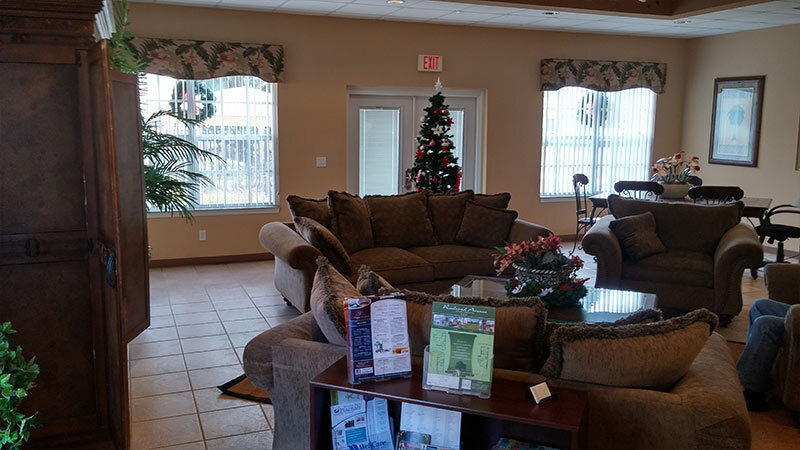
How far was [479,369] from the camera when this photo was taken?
2.12 m

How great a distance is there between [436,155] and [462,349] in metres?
5.19

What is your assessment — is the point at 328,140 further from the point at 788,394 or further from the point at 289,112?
the point at 788,394

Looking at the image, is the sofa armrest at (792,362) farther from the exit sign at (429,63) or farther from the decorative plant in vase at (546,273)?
the exit sign at (429,63)

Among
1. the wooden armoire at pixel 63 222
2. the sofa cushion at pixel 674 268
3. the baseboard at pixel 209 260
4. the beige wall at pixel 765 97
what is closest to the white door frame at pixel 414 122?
the baseboard at pixel 209 260

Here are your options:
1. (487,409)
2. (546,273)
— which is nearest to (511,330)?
(487,409)

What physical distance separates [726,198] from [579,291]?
3.54m

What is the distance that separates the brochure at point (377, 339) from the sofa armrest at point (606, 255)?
3.51 metres

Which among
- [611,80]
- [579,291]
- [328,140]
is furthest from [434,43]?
[579,291]

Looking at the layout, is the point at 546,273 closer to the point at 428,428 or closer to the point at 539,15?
the point at 428,428

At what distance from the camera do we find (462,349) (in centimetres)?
214

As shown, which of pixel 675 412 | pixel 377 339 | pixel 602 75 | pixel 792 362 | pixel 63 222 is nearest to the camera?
pixel 675 412

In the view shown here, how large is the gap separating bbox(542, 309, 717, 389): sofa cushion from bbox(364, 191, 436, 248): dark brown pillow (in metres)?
3.49

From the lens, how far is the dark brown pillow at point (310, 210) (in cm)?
536

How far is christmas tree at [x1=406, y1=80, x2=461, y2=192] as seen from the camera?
7.19m
